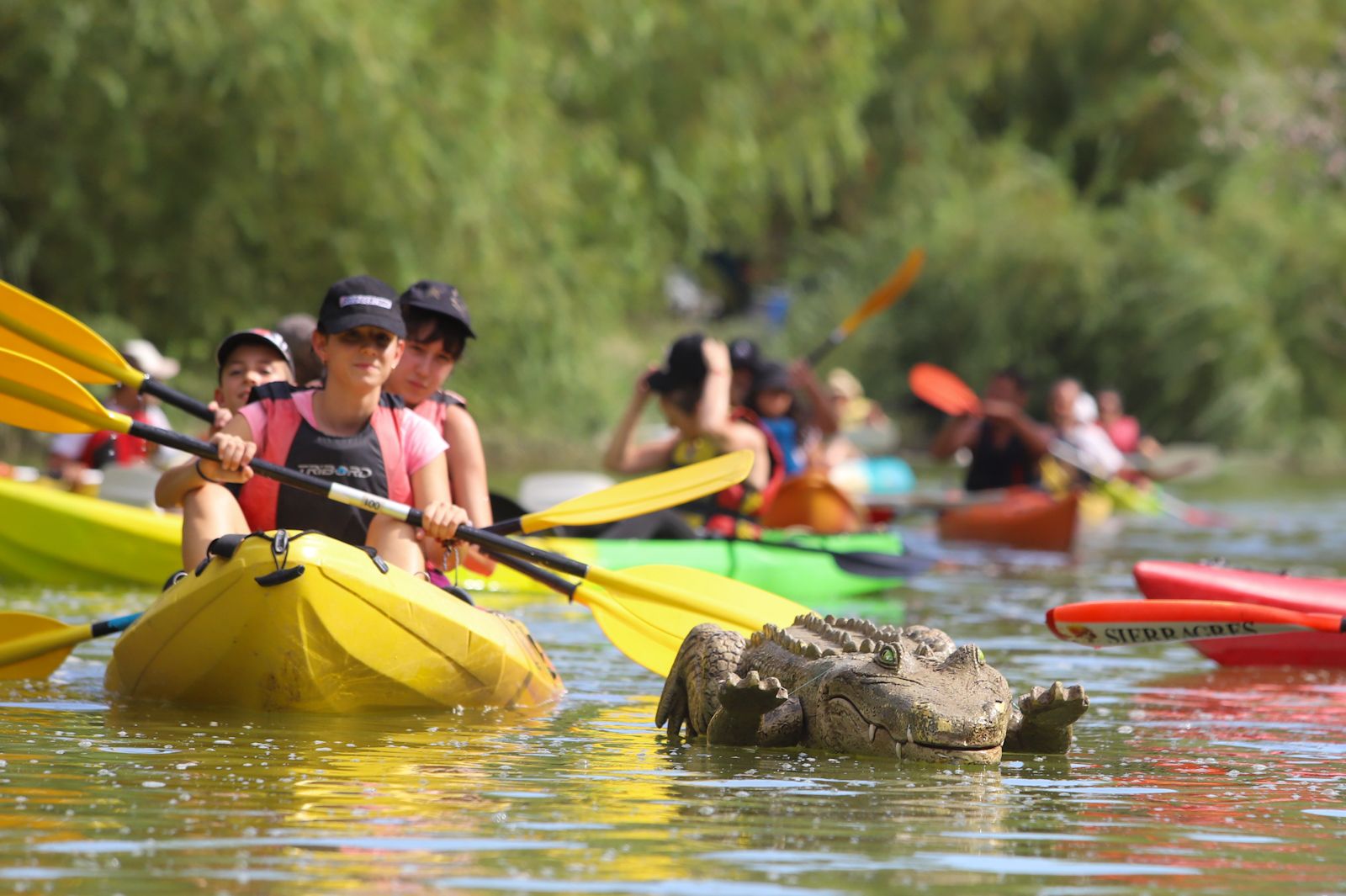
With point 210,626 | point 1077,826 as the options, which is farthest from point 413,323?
point 1077,826

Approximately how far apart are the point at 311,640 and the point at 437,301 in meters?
1.47

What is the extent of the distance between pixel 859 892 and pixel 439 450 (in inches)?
108

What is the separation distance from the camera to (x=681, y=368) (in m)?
9.62

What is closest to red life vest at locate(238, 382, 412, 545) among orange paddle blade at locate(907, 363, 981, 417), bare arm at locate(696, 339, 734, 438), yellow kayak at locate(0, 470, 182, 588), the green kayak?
the green kayak

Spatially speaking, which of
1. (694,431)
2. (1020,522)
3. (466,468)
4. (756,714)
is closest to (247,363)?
(466,468)

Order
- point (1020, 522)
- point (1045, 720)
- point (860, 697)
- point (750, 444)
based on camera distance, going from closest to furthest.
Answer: point (860, 697) → point (1045, 720) → point (750, 444) → point (1020, 522)

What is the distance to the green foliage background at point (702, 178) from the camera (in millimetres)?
14812

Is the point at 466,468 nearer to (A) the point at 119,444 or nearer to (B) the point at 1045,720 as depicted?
(B) the point at 1045,720

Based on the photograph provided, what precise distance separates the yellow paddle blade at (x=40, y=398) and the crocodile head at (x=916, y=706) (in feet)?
7.22

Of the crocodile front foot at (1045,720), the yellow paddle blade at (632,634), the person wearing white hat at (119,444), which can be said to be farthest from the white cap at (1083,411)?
the crocodile front foot at (1045,720)

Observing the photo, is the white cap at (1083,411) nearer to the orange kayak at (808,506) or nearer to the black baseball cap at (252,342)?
the orange kayak at (808,506)

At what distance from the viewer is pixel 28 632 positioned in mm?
6410

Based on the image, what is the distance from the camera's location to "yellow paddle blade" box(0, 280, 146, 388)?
20.6 ft

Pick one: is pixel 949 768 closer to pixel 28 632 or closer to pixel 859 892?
pixel 859 892
